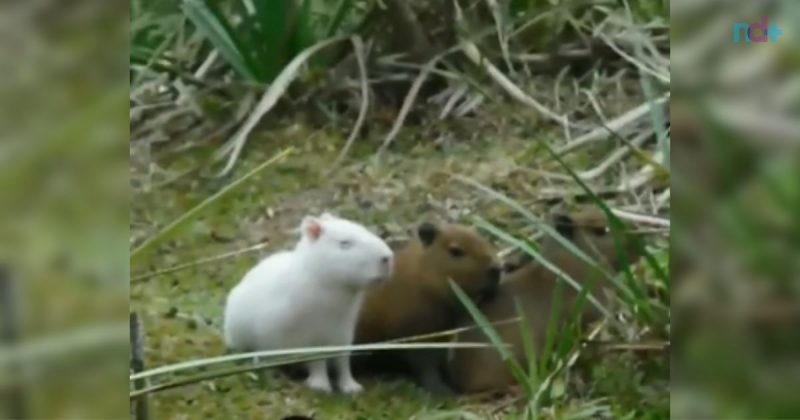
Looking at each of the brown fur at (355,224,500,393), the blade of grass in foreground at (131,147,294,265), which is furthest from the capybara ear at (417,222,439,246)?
the blade of grass in foreground at (131,147,294,265)

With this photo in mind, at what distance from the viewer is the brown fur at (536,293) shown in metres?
1.06

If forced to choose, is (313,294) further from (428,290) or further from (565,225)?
(565,225)

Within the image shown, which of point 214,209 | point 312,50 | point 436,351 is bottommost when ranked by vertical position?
point 436,351

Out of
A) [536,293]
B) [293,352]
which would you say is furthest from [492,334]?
[293,352]

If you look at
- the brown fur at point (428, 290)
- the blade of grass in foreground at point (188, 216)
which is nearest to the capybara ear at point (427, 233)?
the brown fur at point (428, 290)

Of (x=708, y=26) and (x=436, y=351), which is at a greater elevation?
(x=708, y=26)

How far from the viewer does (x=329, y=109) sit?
1.08 meters

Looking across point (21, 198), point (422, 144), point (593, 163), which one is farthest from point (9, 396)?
point (593, 163)

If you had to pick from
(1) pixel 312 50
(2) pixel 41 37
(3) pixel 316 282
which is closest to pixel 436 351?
(3) pixel 316 282

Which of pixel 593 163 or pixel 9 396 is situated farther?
pixel 593 163

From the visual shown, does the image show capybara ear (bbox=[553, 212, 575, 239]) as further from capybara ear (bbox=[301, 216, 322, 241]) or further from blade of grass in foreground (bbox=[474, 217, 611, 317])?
capybara ear (bbox=[301, 216, 322, 241])

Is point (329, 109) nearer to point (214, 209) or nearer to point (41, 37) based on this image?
point (214, 209)

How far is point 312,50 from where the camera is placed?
1068mm

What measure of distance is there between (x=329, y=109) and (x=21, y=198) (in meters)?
0.24
